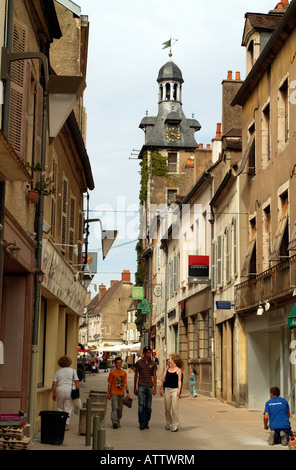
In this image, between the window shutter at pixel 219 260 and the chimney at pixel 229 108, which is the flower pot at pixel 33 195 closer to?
the window shutter at pixel 219 260

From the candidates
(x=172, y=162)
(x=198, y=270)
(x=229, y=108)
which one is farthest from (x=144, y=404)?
(x=172, y=162)

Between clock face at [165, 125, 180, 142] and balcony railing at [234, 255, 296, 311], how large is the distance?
48118 millimetres

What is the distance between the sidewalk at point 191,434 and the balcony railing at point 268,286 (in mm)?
3019

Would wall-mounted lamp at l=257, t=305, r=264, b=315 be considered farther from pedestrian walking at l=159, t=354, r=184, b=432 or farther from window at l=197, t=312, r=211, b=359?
window at l=197, t=312, r=211, b=359

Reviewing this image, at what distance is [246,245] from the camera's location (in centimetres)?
2483

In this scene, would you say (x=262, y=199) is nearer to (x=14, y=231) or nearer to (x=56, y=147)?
(x=56, y=147)

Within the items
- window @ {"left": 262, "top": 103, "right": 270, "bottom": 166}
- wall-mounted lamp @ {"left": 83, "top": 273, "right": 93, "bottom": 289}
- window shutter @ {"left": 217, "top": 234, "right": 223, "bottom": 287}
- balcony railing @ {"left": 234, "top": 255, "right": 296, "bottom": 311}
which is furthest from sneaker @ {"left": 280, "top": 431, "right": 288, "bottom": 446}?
wall-mounted lamp @ {"left": 83, "top": 273, "right": 93, "bottom": 289}

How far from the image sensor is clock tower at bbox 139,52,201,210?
220ft

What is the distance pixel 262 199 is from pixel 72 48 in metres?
7.20

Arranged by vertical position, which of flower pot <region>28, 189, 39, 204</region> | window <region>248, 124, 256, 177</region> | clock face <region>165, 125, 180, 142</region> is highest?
clock face <region>165, 125, 180, 142</region>

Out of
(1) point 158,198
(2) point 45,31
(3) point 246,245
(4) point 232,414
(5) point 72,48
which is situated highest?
(1) point 158,198

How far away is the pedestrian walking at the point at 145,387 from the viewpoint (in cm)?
1688

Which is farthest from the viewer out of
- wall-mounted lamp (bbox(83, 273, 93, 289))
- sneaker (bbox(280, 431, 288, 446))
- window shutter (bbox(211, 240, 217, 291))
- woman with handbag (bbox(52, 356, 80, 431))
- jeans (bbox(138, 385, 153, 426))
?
window shutter (bbox(211, 240, 217, 291))

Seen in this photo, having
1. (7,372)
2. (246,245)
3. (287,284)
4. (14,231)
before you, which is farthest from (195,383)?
(14,231)
